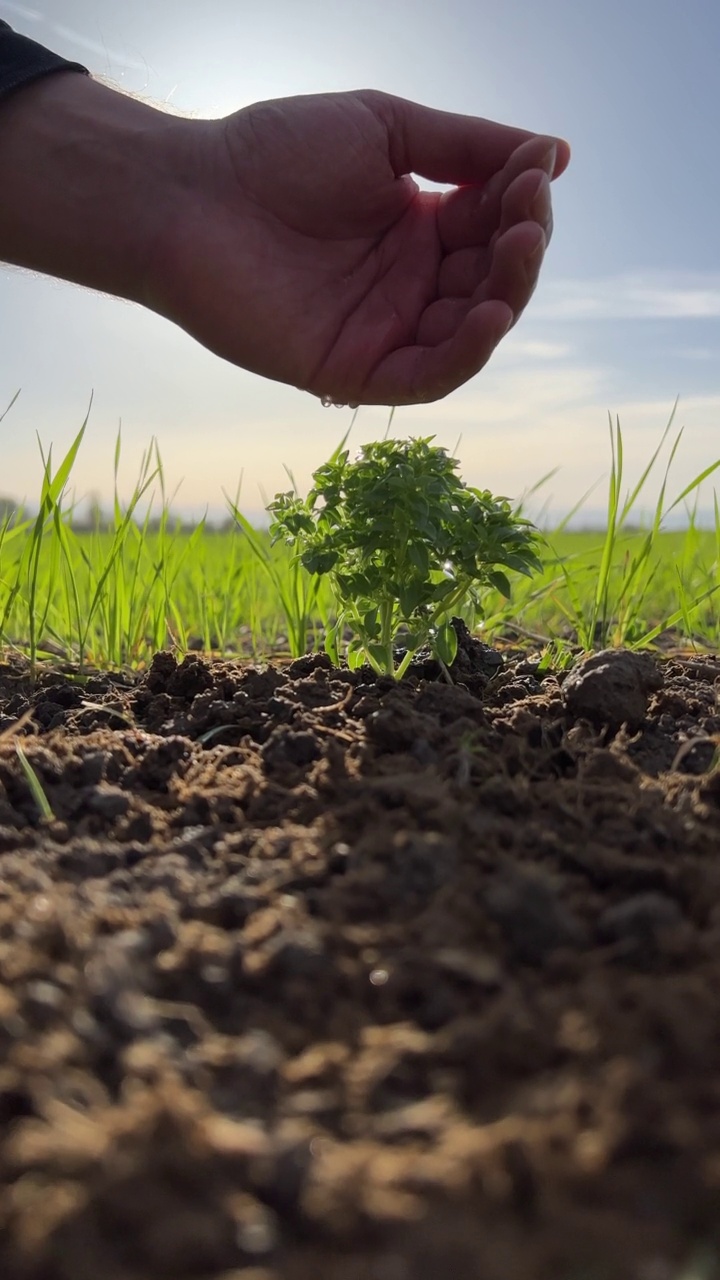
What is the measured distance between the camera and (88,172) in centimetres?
216

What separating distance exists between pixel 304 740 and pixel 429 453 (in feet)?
2.12

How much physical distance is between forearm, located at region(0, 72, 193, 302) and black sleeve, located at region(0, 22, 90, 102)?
3cm

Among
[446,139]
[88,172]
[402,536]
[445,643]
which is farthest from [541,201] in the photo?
[88,172]

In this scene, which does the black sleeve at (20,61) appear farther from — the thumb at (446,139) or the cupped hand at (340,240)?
the thumb at (446,139)

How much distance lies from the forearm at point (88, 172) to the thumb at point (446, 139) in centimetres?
53

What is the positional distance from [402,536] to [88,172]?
134cm

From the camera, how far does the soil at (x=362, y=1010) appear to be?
55cm

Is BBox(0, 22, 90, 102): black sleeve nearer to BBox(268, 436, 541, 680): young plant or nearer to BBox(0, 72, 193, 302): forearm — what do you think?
BBox(0, 72, 193, 302): forearm

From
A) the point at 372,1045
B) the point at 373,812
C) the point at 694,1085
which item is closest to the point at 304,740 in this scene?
the point at 373,812

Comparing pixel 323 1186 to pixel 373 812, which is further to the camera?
pixel 373 812

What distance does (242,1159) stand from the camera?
1.93 ft

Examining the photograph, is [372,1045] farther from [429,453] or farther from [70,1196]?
[429,453]

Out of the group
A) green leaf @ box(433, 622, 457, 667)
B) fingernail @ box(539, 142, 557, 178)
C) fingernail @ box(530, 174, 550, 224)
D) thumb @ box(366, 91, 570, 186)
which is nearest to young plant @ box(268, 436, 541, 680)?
green leaf @ box(433, 622, 457, 667)

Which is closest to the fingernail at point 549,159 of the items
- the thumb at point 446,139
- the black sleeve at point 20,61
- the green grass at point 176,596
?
the thumb at point 446,139
